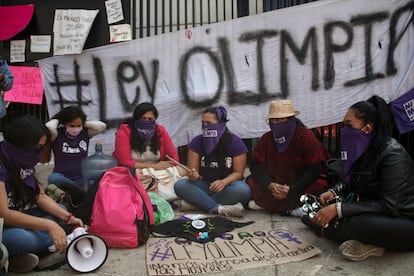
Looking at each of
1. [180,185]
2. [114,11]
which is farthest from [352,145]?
[114,11]

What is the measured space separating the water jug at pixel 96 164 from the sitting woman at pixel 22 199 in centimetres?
113

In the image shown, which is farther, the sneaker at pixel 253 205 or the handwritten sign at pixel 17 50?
the handwritten sign at pixel 17 50

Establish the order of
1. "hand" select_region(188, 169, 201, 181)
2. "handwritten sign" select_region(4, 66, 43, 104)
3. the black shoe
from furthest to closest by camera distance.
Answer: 1. "handwritten sign" select_region(4, 66, 43, 104)
2. "hand" select_region(188, 169, 201, 181)
3. the black shoe

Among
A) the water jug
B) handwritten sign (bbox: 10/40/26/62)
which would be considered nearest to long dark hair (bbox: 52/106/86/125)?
the water jug

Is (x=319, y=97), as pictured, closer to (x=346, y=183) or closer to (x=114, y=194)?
(x=346, y=183)

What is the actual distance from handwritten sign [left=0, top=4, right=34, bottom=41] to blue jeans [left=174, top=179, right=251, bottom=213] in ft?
13.1

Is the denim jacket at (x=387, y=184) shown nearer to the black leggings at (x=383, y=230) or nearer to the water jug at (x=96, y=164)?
the black leggings at (x=383, y=230)

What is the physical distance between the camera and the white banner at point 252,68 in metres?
4.29

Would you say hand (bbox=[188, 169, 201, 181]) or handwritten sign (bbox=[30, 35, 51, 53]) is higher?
handwritten sign (bbox=[30, 35, 51, 53])

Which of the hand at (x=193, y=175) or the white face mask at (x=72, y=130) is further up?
the white face mask at (x=72, y=130)

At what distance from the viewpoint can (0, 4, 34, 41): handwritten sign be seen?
610 cm

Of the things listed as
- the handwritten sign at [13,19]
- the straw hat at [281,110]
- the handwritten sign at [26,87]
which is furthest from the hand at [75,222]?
the handwritten sign at [13,19]

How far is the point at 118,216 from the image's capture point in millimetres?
2729

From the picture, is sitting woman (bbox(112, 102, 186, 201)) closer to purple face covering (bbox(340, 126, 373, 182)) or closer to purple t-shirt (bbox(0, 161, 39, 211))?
purple t-shirt (bbox(0, 161, 39, 211))
